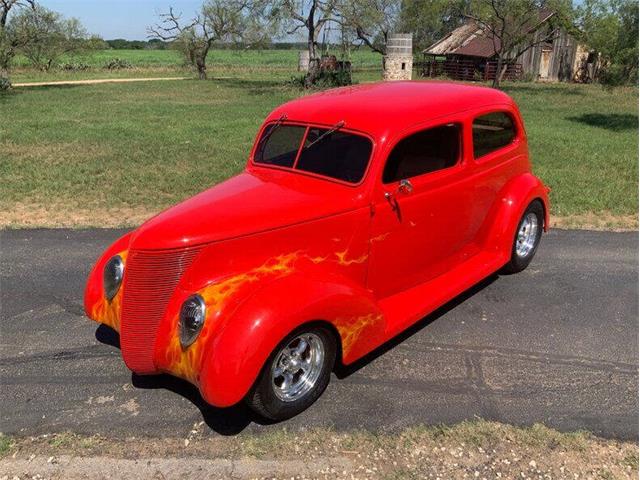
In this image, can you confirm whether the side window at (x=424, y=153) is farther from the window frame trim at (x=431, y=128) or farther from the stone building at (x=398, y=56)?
the stone building at (x=398, y=56)

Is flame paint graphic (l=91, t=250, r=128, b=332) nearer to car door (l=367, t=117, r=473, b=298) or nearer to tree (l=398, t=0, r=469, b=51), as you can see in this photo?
car door (l=367, t=117, r=473, b=298)

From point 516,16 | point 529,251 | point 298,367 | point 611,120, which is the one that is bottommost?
point 298,367

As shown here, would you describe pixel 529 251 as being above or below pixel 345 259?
below

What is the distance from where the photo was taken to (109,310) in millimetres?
3666

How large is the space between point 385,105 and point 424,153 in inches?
19.8

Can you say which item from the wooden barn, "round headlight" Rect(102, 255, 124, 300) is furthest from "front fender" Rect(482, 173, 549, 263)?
the wooden barn

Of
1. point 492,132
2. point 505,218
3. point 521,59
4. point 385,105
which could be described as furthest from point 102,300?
point 521,59

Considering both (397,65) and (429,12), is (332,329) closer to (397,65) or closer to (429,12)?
(397,65)

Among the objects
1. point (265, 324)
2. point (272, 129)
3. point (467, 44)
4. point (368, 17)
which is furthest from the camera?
point (467, 44)

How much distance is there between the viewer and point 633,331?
14.6 feet

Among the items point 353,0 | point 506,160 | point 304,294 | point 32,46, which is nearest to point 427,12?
point 353,0

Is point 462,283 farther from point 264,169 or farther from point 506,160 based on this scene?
point 264,169

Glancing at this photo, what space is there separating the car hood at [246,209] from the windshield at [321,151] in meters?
0.11

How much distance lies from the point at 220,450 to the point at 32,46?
34.3m
